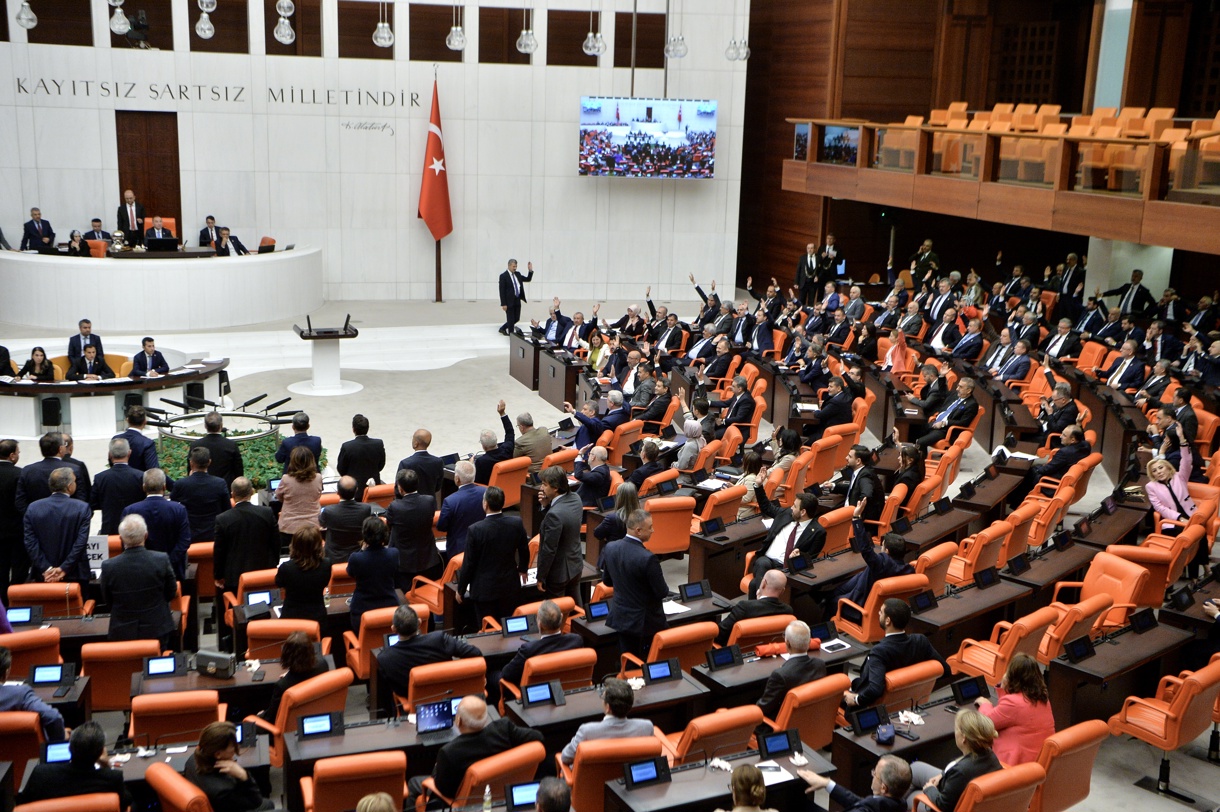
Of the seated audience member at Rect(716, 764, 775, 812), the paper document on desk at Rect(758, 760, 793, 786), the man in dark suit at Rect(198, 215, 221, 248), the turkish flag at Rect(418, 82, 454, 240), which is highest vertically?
Result: the turkish flag at Rect(418, 82, 454, 240)

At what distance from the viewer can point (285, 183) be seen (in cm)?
2245

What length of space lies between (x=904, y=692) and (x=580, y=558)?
2648 millimetres

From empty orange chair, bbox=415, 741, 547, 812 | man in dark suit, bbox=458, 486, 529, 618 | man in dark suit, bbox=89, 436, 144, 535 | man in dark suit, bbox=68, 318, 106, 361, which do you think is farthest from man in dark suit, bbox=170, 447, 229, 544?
man in dark suit, bbox=68, 318, 106, 361

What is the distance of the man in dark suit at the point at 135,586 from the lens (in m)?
6.97

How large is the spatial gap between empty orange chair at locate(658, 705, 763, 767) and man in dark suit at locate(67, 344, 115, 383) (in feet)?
34.2

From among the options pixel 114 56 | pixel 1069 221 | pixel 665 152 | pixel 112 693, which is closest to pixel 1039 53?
pixel 665 152

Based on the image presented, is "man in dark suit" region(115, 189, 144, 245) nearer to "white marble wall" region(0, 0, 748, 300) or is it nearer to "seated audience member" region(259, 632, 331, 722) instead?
"white marble wall" region(0, 0, 748, 300)

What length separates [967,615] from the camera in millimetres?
7695

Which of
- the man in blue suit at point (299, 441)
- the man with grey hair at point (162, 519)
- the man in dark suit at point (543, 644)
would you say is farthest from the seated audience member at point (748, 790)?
the man in blue suit at point (299, 441)

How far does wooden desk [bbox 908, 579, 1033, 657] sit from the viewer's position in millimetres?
7656

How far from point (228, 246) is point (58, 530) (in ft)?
45.2

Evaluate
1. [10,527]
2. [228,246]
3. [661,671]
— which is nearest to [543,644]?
[661,671]

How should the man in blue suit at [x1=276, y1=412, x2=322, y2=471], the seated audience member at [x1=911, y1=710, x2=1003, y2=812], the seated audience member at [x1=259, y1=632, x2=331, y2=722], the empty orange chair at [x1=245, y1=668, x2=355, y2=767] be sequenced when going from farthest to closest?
the man in blue suit at [x1=276, y1=412, x2=322, y2=471]
the seated audience member at [x1=259, y1=632, x2=331, y2=722]
the empty orange chair at [x1=245, y1=668, x2=355, y2=767]
the seated audience member at [x1=911, y1=710, x2=1003, y2=812]

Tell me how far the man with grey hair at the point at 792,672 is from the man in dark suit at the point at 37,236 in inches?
697
